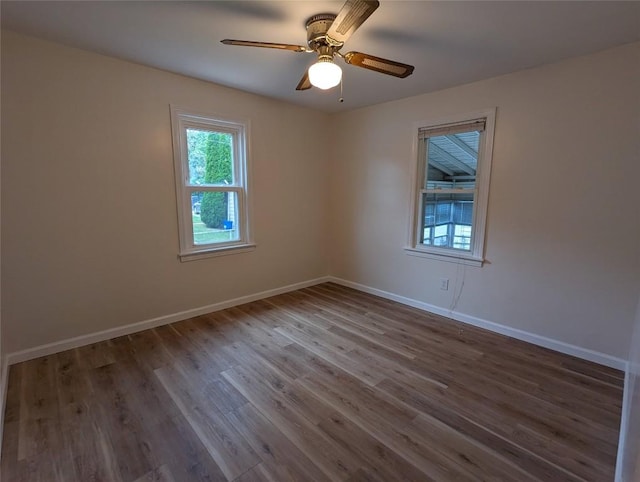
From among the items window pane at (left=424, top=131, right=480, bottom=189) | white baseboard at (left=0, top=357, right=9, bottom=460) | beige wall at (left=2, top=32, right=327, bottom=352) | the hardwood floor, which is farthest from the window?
window pane at (left=424, top=131, right=480, bottom=189)

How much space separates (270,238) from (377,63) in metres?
2.44

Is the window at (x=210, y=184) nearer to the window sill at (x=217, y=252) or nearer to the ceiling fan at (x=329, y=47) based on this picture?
the window sill at (x=217, y=252)

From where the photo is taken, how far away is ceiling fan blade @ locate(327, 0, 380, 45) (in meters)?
1.47

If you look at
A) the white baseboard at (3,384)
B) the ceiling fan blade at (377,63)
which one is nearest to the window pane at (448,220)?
the ceiling fan blade at (377,63)

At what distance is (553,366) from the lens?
2.45m

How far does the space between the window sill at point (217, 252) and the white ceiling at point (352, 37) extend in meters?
1.75

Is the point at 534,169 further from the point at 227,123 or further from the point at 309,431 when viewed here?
the point at 227,123

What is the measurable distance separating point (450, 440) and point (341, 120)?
3762mm

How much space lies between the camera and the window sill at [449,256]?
315cm

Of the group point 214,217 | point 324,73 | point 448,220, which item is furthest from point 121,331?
point 448,220

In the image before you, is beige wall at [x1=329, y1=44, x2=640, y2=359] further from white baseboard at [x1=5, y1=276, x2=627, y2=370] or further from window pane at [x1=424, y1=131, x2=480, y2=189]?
window pane at [x1=424, y1=131, x2=480, y2=189]

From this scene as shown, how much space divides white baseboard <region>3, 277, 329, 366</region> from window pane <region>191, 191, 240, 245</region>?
741 millimetres

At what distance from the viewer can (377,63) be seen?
202 centimetres

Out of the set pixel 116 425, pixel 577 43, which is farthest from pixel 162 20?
pixel 577 43
